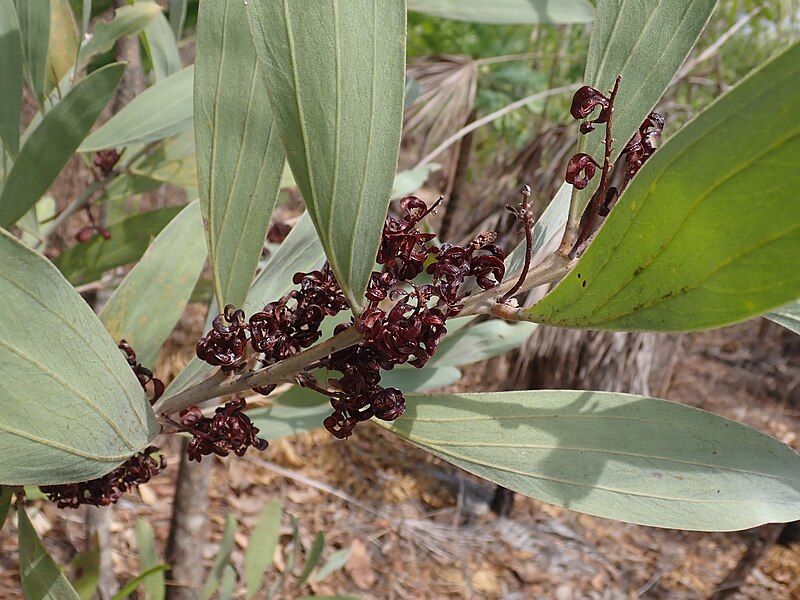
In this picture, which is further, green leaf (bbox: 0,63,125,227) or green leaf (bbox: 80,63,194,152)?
green leaf (bbox: 80,63,194,152)

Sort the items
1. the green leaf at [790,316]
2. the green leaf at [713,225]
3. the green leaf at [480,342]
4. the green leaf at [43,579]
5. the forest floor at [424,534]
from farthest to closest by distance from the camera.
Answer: the forest floor at [424,534], the green leaf at [480,342], the green leaf at [43,579], the green leaf at [790,316], the green leaf at [713,225]

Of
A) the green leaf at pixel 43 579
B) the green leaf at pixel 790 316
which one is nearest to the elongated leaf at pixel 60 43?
the green leaf at pixel 43 579

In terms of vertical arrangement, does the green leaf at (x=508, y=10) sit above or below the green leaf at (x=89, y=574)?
above

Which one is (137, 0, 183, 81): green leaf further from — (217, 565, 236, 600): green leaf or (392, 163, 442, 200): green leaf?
(217, 565, 236, 600): green leaf

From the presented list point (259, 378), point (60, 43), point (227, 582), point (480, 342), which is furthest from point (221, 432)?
point (227, 582)

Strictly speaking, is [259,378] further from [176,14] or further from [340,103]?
[176,14]

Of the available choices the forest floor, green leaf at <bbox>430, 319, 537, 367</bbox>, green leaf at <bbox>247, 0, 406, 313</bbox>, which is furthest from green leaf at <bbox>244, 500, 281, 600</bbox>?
green leaf at <bbox>247, 0, 406, 313</bbox>

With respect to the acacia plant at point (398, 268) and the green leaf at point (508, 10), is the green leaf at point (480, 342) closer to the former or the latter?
the acacia plant at point (398, 268)
